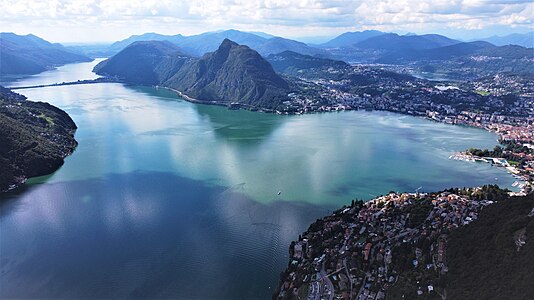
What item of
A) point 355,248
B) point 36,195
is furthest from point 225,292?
point 36,195

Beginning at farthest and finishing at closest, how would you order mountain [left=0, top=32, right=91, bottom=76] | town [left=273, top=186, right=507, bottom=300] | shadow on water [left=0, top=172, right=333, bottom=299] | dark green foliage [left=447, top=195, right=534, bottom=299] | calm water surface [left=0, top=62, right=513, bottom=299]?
mountain [left=0, top=32, right=91, bottom=76] < calm water surface [left=0, top=62, right=513, bottom=299] < shadow on water [left=0, top=172, right=333, bottom=299] < town [left=273, top=186, right=507, bottom=300] < dark green foliage [left=447, top=195, right=534, bottom=299]

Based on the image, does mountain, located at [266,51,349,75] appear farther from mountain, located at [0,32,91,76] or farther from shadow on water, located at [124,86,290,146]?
mountain, located at [0,32,91,76]

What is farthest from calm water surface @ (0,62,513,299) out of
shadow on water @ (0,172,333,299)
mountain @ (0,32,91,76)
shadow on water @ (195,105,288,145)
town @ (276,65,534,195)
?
mountain @ (0,32,91,76)

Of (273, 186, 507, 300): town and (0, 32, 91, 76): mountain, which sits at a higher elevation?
(0, 32, 91, 76): mountain

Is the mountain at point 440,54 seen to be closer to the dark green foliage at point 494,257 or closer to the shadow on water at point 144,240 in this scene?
the shadow on water at point 144,240

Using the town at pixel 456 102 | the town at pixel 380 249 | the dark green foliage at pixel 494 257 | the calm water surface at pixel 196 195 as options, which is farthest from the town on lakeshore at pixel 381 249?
the town at pixel 456 102

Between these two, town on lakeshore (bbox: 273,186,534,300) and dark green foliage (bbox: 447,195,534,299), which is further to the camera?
town on lakeshore (bbox: 273,186,534,300)
